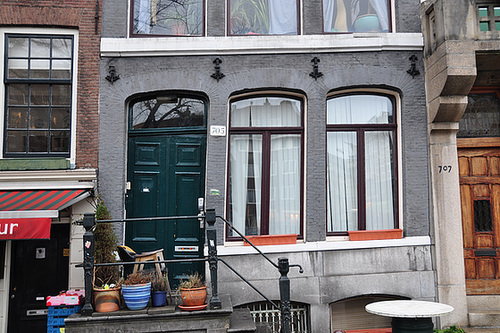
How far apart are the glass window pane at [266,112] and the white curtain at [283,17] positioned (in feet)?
4.15

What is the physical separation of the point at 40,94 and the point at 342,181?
5593mm

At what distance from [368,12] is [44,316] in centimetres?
785

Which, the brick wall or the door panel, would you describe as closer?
the door panel

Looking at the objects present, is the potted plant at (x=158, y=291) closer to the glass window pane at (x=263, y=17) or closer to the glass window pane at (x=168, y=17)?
the glass window pane at (x=168, y=17)

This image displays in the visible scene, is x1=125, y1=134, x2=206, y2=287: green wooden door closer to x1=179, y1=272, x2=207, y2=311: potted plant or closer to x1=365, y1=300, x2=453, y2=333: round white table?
x1=179, y1=272, x2=207, y2=311: potted plant

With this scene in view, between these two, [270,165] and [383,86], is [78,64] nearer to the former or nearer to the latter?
[270,165]

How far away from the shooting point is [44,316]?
300 inches

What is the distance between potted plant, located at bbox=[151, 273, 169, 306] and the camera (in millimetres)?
5762

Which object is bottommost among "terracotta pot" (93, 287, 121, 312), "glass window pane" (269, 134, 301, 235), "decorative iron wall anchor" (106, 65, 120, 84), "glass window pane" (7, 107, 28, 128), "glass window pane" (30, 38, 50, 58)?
"terracotta pot" (93, 287, 121, 312)

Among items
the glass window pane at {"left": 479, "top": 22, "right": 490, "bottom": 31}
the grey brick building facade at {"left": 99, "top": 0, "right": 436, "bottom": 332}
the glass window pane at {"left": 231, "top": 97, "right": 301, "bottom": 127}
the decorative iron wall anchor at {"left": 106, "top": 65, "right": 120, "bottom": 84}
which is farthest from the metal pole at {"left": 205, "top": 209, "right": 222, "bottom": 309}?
the glass window pane at {"left": 479, "top": 22, "right": 490, "bottom": 31}

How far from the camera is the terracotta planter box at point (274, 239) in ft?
25.1

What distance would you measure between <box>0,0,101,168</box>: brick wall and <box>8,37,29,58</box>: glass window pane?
0.26 meters

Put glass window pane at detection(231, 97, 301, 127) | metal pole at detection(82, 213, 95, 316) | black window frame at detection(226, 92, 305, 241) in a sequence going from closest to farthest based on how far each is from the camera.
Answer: metal pole at detection(82, 213, 95, 316) < black window frame at detection(226, 92, 305, 241) < glass window pane at detection(231, 97, 301, 127)

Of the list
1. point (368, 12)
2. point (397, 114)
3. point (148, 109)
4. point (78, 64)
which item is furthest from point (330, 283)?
point (78, 64)
